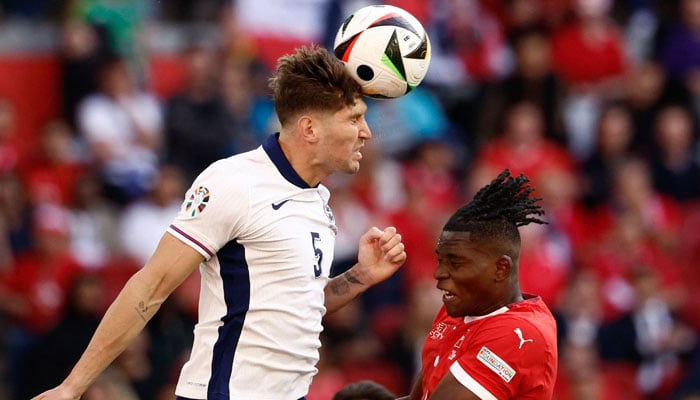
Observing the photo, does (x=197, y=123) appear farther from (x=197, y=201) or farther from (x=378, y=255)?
(x=197, y=201)

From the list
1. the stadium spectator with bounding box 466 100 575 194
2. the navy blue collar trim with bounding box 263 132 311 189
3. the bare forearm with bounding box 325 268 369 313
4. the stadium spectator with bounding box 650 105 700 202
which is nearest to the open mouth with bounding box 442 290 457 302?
the bare forearm with bounding box 325 268 369 313

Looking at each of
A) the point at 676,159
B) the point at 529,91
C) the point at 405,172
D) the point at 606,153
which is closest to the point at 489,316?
the point at 405,172

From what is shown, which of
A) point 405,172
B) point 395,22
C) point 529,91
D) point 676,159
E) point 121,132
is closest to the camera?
point 395,22

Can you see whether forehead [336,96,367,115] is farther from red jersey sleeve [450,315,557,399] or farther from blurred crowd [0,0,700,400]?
blurred crowd [0,0,700,400]

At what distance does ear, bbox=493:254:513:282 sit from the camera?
554 centimetres

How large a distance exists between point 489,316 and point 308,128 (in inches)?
45.1

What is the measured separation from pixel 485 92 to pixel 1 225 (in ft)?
18.4

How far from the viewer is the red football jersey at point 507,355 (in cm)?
536

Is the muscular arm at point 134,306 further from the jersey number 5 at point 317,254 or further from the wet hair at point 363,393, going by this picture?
the wet hair at point 363,393

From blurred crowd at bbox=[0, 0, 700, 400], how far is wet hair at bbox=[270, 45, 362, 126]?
4477 mm

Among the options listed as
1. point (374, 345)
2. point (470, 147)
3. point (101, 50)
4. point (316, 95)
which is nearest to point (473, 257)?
point (316, 95)

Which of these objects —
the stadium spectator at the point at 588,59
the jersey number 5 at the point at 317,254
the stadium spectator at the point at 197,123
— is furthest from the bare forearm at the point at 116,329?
the stadium spectator at the point at 588,59

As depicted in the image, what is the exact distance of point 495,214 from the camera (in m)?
5.63

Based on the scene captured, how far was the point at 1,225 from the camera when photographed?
10742mm
